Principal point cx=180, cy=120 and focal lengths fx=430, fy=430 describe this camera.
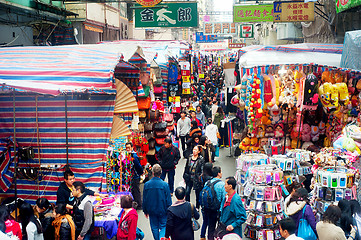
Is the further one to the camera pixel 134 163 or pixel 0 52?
pixel 134 163

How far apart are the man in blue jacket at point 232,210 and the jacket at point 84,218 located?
189 cm

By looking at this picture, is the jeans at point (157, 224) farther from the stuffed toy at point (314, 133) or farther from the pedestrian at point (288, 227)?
the stuffed toy at point (314, 133)

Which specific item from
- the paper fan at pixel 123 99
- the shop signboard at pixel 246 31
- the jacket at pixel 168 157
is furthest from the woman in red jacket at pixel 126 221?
the shop signboard at pixel 246 31

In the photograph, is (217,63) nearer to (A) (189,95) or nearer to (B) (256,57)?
(A) (189,95)

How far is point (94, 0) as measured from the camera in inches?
550

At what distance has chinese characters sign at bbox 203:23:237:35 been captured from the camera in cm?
4088

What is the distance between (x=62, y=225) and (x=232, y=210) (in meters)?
2.36

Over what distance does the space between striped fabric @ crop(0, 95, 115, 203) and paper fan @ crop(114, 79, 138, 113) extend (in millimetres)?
841

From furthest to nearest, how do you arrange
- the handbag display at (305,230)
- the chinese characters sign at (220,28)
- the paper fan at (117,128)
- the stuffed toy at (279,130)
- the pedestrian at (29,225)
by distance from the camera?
the chinese characters sign at (220,28) < the stuffed toy at (279,130) < the paper fan at (117,128) < the handbag display at (305,230) < the pedestrian at (29,225)

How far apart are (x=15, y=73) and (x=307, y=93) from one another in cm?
555

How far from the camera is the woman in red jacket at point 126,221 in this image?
611 centimetres

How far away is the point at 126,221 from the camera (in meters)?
6.11

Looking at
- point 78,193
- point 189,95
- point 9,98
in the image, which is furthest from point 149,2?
point 78,193

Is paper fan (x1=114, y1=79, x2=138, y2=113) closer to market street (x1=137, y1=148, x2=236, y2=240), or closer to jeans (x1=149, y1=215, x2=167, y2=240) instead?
jeans (x1=149, y1=215, x2=167, y2=240)
